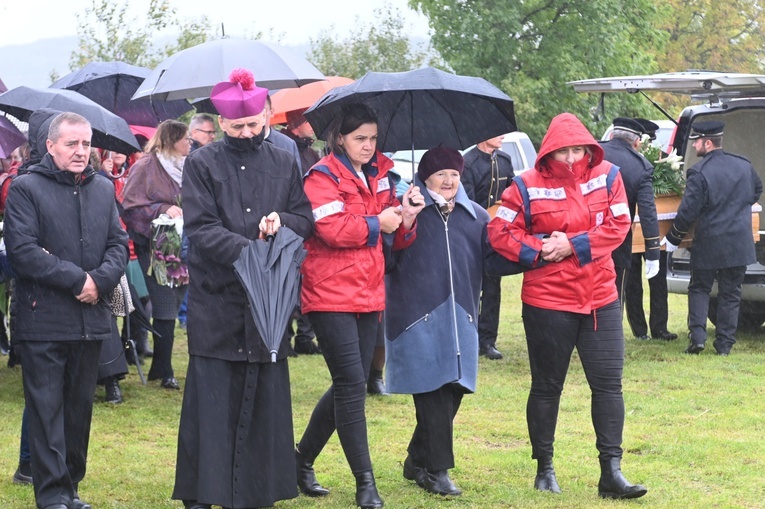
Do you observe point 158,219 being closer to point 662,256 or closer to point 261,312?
point 261,312

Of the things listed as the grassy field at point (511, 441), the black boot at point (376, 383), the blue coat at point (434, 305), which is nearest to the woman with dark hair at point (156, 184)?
the grassy field at point (511, 441)

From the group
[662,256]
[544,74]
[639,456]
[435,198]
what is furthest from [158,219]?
[544,74]

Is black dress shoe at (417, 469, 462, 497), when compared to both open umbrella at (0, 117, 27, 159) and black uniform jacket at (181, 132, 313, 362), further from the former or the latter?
open umbrella at (0, 117, 27, 159)

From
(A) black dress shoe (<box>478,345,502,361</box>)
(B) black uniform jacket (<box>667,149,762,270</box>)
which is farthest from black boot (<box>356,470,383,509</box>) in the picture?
(B) black uniform jacket (<box>667,149,762,270</box>)

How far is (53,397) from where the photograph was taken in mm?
5852

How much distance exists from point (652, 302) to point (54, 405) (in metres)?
7.67

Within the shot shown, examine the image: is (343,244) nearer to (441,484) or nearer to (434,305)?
(434,305)

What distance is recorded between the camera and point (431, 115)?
22.0 feet

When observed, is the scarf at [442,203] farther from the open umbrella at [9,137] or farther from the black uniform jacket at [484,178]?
the black uniform jacket at [484,178]

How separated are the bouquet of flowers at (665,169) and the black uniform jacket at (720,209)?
0.27m

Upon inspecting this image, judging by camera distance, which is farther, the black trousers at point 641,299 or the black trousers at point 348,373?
the black trousers at point 641,299

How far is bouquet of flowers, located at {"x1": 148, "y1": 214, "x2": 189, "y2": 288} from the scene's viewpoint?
893 centimetres

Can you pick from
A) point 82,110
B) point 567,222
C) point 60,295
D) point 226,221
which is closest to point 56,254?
point 60,295

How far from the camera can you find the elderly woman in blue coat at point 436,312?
6273mm
